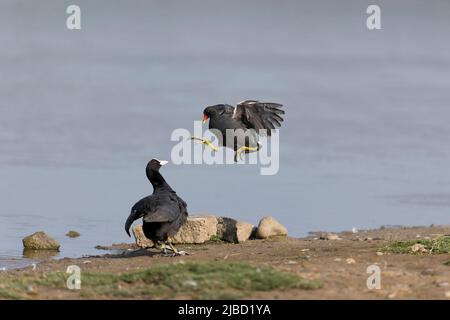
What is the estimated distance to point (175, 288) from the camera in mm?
10312

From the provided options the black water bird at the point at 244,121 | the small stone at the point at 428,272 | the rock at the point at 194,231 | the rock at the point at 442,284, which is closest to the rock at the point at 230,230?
the rock at the point at 194,231

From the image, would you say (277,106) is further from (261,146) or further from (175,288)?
(175,288)

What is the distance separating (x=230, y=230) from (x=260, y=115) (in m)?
3.12

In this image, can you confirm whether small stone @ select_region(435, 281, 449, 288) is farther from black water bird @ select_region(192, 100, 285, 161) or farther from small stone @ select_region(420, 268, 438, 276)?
black water bird @ select_region(192, 100, 285, 161)

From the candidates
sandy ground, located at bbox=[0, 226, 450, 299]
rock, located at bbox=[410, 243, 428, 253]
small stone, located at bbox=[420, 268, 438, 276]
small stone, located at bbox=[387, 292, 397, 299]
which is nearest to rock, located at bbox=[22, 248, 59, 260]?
sandy ground, located at bbox=[0, 226, 450, 299]

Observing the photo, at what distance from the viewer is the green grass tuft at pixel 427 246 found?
1551cm

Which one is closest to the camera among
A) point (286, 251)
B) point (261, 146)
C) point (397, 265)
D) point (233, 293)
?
point (233, 293)

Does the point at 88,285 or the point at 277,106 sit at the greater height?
the point at 277,106

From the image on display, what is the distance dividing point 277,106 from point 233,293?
35.8ft

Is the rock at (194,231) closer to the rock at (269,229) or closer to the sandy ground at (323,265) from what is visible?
the sandy ground at (323,265)

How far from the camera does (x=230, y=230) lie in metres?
21.0

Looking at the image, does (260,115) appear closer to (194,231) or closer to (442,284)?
(194,231)
